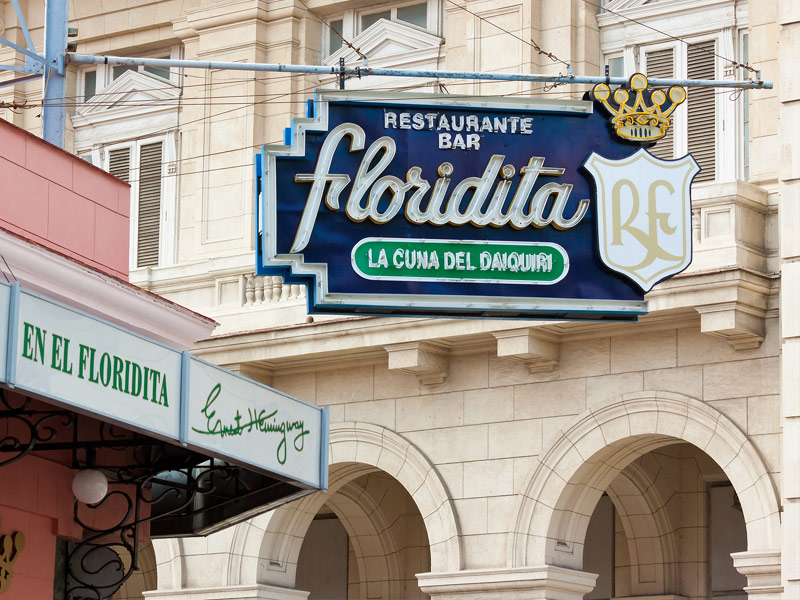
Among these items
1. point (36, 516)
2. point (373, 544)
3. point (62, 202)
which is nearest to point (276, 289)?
point (373, 544)

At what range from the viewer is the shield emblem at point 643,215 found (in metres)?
13.7

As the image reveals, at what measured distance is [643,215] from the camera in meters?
13.9

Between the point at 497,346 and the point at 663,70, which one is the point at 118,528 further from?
the point at 663,70

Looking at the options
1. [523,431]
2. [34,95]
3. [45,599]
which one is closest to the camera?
[45,599]

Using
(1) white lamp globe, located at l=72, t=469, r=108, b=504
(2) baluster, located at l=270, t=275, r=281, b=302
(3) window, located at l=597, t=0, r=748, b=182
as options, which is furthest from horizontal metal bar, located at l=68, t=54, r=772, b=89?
(2) baluster, located at l=270, t=275, r=281, b=302

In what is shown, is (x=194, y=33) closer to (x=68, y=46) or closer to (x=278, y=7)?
(x=278, y=7)

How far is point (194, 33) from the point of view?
85.0 feet

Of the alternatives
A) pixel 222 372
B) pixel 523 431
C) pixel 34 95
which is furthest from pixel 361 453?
pixel 222 372

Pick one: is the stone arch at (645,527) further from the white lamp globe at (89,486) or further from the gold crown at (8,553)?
the gold crown at (8,553)

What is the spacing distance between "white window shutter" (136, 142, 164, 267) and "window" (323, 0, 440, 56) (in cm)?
306

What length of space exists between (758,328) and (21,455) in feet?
34.1

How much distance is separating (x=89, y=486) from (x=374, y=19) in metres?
12.0
